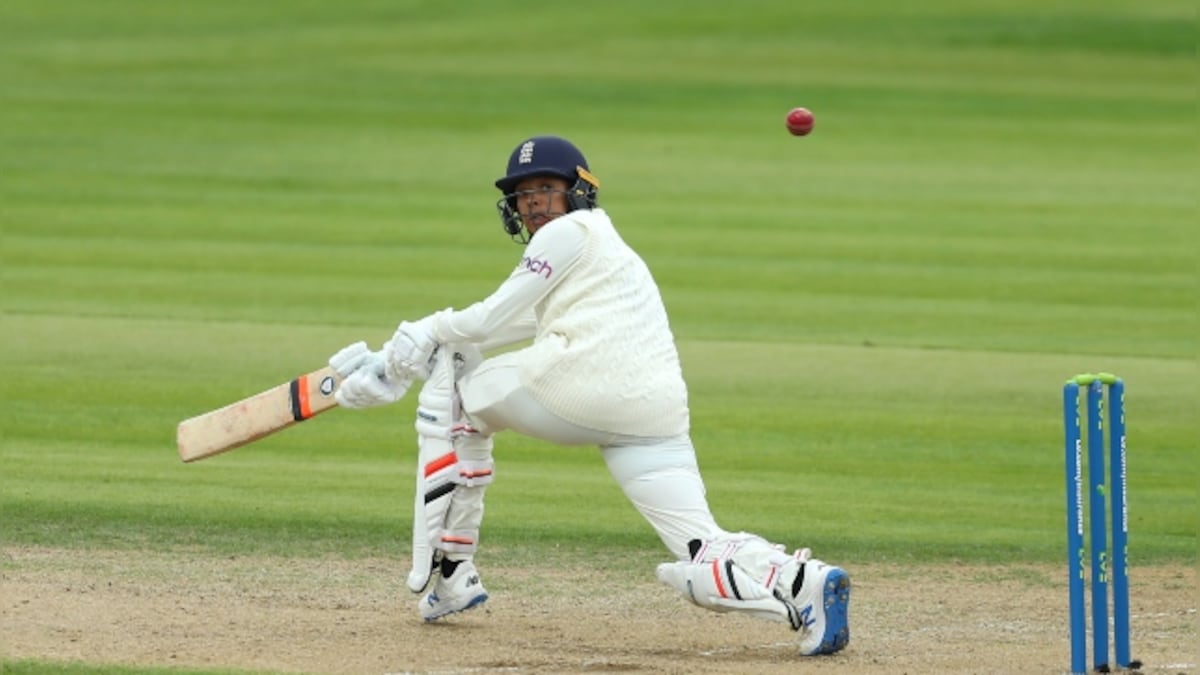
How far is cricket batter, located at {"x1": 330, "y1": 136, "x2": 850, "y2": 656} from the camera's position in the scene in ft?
21.3

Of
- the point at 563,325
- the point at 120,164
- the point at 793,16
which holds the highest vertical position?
the point at 793,16

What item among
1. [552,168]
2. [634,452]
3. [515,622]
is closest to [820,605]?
[634,452]

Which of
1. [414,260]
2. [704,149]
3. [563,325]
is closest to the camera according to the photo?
[563,325]

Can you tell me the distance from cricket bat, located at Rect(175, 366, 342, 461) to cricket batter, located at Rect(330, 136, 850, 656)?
0.18 meters

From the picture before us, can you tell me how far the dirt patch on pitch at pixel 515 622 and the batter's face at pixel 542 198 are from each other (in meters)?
1.33

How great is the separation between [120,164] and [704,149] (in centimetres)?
650

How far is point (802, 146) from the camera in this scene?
25094 mm

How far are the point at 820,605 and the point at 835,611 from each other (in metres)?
0.05

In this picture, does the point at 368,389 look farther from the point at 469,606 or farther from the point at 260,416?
the point at 469,606

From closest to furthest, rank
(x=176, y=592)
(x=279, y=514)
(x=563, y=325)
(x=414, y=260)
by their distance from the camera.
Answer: (x=563, y=325) < (x=176, y=592) < (x=279, y=514) < (x=414, y=260)

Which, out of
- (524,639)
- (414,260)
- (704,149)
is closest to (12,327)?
(414,260)

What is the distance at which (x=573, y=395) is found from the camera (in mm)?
6641

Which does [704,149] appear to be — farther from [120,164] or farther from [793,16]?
[793,16]

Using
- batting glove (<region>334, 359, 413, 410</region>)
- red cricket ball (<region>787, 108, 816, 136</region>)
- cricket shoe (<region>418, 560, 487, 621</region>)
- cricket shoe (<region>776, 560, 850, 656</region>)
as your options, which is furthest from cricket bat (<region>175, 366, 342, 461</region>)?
red cricket ball (<region>787, 108, 816, 136</region>)
